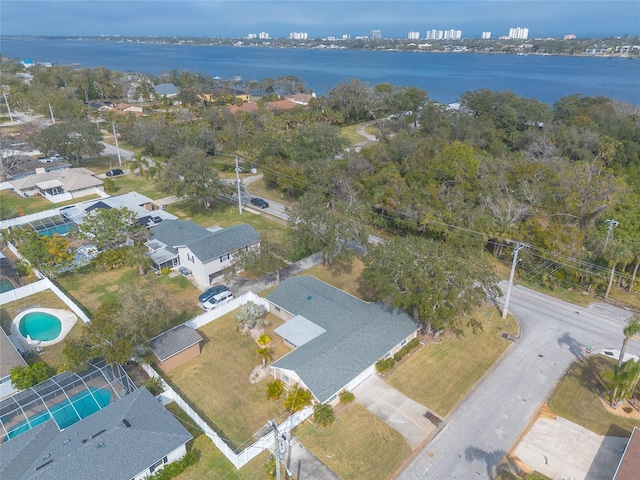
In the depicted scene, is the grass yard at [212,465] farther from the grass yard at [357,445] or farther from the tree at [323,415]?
the tree at [323,415]

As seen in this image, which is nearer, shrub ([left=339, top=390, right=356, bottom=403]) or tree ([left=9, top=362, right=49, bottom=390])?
shrub ([left=339, top=390, right=356, bottom=403])

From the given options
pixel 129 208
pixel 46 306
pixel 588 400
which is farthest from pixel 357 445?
pixel 129 208

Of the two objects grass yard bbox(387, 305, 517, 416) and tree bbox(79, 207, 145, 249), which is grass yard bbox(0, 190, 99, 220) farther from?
grass yard bbox(387, 305, 517, 416)

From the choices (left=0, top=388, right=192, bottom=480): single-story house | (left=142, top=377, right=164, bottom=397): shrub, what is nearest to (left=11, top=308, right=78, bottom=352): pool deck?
(left=0, top=388, right=192, bottom=480): single-story house

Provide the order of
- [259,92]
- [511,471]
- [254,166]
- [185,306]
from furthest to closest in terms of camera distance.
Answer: [259,92]
[254,166]
[185,306]
[511,471]

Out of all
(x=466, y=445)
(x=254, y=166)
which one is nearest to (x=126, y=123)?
(x=254, y=166)

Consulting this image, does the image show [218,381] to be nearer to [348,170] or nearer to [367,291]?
[367,291]

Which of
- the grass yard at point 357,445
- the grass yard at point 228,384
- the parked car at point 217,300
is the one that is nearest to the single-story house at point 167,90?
the parked car at point 217,300
